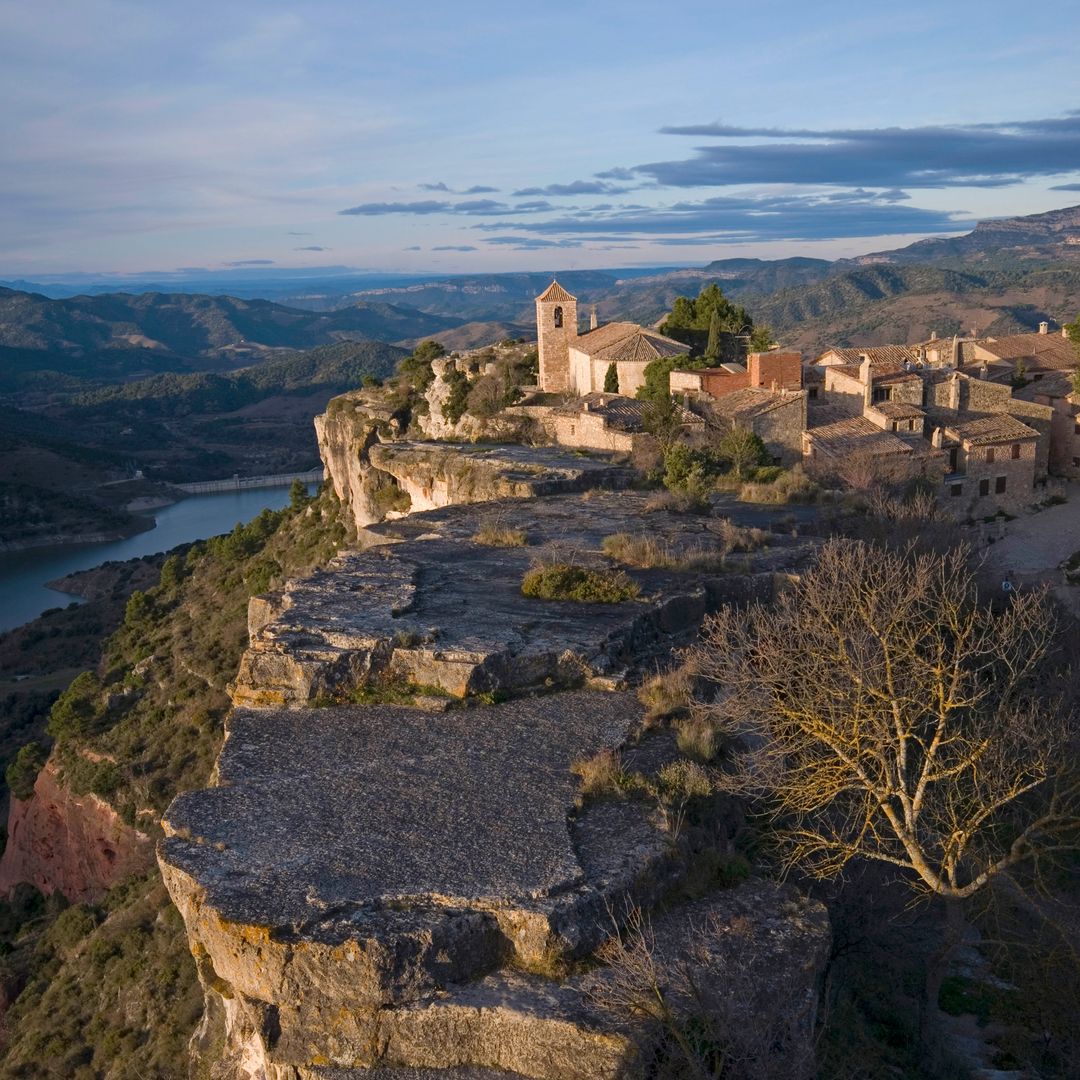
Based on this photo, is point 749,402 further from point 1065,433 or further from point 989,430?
point 1065,433

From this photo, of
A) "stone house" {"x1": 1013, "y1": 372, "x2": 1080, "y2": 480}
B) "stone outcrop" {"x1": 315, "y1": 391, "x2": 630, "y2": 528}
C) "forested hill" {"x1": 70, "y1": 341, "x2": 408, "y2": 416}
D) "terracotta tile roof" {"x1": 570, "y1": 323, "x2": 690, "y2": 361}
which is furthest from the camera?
"forested hill" {"x1": 70, "y1": 341, "x2": 408, "y2": 416}

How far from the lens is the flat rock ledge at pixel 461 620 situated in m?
8.48

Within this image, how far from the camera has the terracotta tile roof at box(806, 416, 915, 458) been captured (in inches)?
833

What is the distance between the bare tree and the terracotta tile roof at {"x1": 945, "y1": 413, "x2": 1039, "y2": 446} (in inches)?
581

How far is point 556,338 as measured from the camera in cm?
2984

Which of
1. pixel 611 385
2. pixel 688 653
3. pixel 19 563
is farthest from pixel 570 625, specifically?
pixel 19 563

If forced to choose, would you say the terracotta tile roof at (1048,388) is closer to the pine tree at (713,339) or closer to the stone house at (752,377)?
the stone house at (752,377)

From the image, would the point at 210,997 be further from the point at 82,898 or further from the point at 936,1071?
the point at 82,898

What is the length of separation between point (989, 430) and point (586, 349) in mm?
10285

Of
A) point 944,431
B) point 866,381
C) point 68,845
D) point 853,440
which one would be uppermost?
point 866,381

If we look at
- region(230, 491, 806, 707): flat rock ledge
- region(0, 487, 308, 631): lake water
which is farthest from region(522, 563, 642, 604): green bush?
region(0, 487, 308, 631): lake water

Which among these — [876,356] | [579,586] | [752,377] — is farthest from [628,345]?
[579,586]

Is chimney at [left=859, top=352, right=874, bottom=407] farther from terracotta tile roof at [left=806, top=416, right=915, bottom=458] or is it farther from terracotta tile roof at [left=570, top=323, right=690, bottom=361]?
terracotta tile roof at [left=570, top=323, right=690, bottom=361]

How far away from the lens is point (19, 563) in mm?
63062
